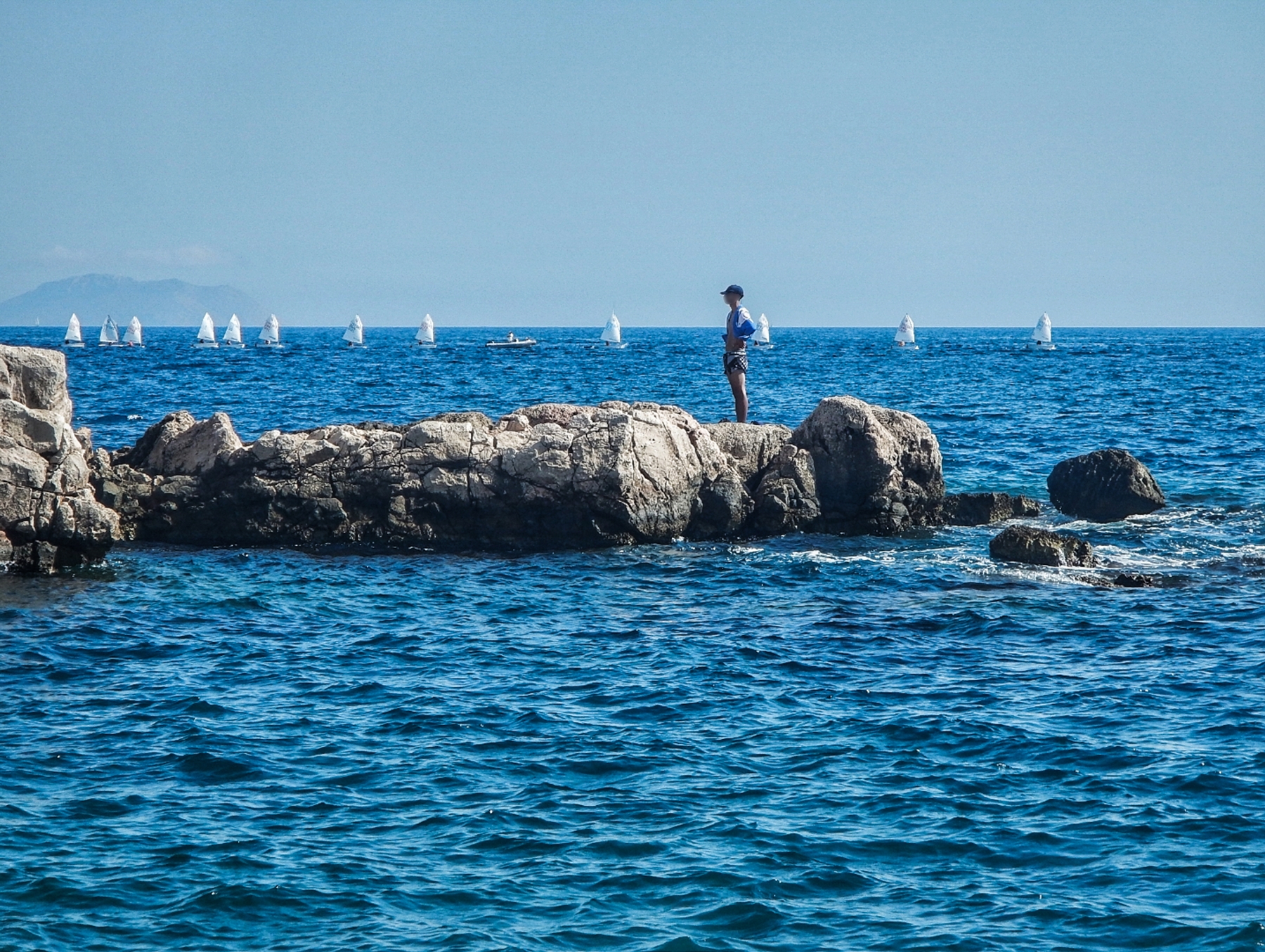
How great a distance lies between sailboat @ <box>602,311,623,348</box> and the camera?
105m

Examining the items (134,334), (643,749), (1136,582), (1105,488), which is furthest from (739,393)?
(134,334)

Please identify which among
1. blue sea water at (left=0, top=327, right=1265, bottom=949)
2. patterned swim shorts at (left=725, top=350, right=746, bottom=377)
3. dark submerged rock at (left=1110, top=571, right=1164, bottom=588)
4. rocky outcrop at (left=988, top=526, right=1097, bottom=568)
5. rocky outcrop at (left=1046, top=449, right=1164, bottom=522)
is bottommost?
blue sea water at (left=0, top=327, right=1265, bottom=949)

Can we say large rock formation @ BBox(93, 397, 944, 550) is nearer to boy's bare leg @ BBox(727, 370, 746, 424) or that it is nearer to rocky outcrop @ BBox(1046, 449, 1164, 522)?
boy's bare leg @ BBox(727, 370, 746, 424)

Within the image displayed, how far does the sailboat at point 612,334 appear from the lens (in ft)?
343

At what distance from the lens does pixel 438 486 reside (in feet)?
63.2

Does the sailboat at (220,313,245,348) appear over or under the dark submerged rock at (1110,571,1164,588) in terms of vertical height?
over

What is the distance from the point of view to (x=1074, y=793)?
996cm

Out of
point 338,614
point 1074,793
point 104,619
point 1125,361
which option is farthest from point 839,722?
point 1125,361

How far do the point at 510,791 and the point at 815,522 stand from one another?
11.4 metres

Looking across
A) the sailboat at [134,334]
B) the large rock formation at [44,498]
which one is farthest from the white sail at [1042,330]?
the large rock formation at [44,498]

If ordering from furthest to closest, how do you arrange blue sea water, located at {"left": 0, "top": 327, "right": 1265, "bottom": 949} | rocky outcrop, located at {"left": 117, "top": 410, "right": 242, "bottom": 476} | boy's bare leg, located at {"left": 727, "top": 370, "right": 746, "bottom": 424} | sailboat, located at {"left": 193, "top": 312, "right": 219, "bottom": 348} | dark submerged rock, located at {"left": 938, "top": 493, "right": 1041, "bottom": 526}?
1. sailboat, located at {"left": 193, "top": 312, "right": 219, "bottom": 348}
2. dark submerged rock, located at {"left": 938, "top": 493, "right": 1041, "bottom": 526}
3. boy's bare leg, located at {"left": 727, "top": 370, "right": 746, "bottom": 424}
4. rocky outcrop, located at {"left": 117, "top": 410, "right": 242, "bottom": 476}
5. blue sea water, located at {"left": 0, "top": 327, "right": 1265, "bottom": 949}

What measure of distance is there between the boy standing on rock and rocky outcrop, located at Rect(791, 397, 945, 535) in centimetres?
130

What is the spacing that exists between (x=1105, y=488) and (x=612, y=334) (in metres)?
87.7

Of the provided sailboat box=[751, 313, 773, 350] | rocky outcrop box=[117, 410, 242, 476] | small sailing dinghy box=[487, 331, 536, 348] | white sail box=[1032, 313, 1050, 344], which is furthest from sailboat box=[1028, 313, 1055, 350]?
rocky outcrop box=[117, 410, 242, 476]
